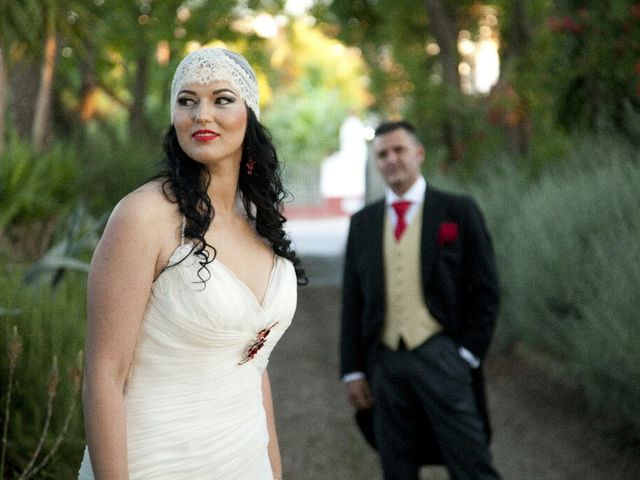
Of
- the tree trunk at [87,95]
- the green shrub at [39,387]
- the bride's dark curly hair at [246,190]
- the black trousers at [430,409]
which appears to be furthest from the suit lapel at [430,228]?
the tree trunk at [87,95]

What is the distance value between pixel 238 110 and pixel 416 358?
2434mm

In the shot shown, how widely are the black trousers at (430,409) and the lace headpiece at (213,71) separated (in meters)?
2.38

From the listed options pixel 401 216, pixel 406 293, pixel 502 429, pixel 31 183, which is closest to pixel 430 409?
pixel 406 293

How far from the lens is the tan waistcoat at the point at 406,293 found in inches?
192

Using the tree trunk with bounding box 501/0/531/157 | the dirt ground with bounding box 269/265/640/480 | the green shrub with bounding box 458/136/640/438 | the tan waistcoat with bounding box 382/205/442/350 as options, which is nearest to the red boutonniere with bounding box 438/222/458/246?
the tan waistcoat with bounding box 382/205/442/350

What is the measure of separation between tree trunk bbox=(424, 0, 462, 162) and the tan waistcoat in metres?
12.8

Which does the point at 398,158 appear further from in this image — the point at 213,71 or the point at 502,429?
the point at 502,429

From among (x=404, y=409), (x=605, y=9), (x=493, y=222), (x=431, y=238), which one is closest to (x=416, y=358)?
(x=404, y=409)

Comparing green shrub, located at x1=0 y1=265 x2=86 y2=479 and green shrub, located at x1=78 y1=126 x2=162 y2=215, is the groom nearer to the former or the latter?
green shrub, located at x1=0 y1=265 x2=86 y2=479

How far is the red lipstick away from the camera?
261 cm

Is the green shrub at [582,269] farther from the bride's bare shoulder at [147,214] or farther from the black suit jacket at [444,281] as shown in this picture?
the bride's bare shoulder at [147,214]

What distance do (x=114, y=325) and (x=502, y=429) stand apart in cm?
603

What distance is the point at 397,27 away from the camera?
20781 millimetres

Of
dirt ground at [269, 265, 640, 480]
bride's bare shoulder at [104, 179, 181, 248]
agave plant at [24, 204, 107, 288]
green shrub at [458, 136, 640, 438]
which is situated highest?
bride's bare shoulder at [104, 179, 181, 248]
